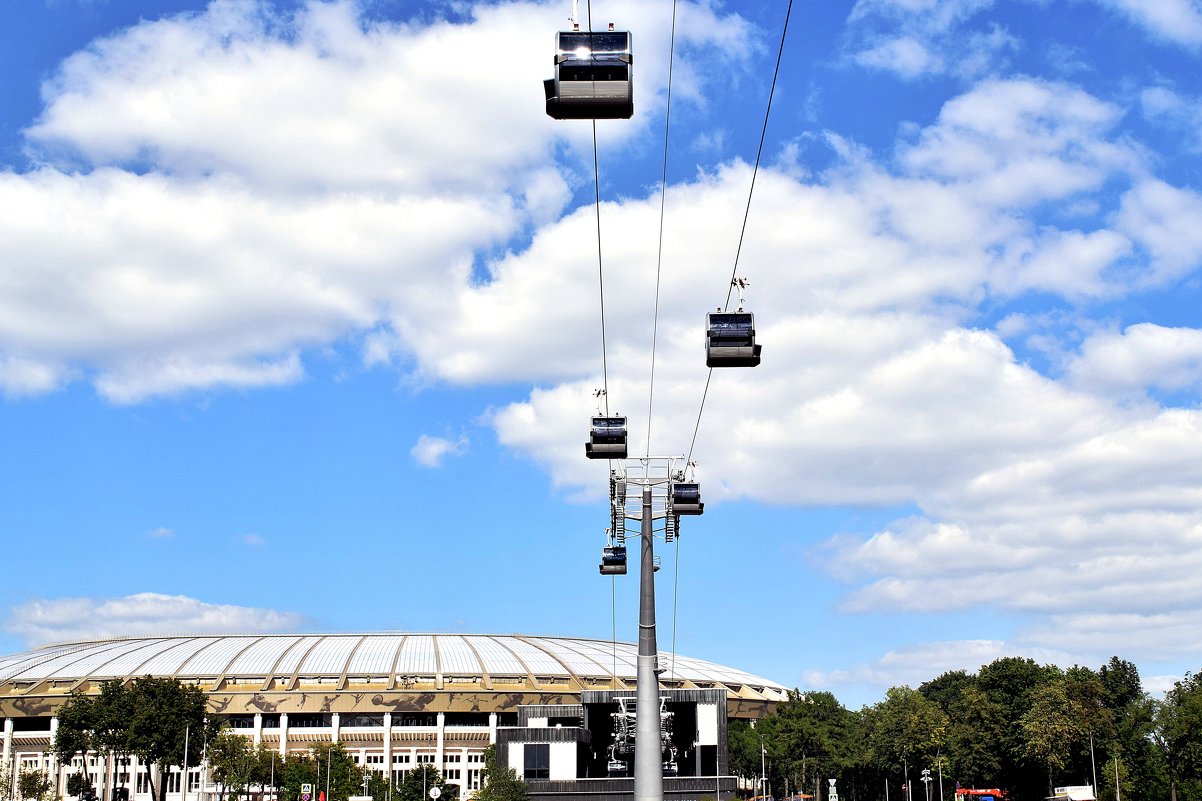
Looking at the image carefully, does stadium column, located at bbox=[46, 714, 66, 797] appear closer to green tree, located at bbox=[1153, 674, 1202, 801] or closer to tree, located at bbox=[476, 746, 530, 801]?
tree, located at bbox=[476, 746, 530, 801]

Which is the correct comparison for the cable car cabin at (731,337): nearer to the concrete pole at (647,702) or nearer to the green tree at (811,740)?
the concrete pole at (647,702)

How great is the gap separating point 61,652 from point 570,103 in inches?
7775

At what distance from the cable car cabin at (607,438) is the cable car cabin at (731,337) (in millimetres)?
16510

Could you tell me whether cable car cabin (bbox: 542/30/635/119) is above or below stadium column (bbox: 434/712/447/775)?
above

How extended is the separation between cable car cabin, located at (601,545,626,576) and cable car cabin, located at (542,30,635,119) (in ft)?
155

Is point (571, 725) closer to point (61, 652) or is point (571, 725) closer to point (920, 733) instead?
point (920, 733)


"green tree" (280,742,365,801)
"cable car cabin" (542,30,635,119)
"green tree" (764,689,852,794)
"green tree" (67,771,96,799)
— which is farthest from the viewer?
"green tree" (764,689,852,794)

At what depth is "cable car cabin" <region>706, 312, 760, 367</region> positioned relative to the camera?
127 feet

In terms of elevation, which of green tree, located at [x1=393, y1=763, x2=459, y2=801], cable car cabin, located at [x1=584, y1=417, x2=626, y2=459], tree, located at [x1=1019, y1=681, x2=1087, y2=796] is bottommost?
green tree, located at [x1=393, y1=763, x2=459, y2=801]

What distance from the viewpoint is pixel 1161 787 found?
122 meters

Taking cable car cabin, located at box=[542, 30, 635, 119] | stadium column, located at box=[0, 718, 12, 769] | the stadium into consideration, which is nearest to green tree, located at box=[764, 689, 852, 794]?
the stadium

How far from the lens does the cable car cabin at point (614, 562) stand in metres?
68.9

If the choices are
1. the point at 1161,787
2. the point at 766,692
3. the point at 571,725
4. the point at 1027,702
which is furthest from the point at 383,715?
the point at 1161,787

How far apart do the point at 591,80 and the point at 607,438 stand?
32.4m
